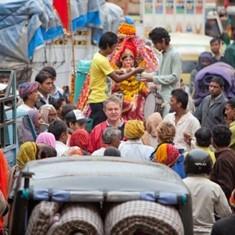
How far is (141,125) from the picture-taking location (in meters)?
12.6

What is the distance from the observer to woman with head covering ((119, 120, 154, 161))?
40.4ft

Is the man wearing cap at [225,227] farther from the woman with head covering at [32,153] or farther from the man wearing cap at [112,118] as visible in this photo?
the man wearing cap at [112,118]

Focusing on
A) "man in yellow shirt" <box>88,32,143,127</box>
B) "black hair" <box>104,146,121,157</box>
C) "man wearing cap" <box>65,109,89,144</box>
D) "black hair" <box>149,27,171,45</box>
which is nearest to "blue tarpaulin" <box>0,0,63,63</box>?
"man in yellow shirt" <box>88,32,143,127</box>

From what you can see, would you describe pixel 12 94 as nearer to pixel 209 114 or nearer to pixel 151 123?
pixel 151 123

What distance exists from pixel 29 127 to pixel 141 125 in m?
1.73

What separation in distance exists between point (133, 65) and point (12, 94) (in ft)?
9.04

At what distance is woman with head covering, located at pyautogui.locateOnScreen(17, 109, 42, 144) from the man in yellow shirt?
1392 mm

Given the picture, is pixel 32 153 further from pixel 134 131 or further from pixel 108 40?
pixel 108 40

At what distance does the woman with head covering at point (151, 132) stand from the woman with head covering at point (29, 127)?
1.23 meters

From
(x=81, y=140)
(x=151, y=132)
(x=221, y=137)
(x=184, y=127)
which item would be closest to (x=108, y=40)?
(x=184, y=127)

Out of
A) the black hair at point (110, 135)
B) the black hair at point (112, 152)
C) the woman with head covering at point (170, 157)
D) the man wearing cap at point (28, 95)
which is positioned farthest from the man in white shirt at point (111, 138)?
the man wearing cap at point (28, 95)

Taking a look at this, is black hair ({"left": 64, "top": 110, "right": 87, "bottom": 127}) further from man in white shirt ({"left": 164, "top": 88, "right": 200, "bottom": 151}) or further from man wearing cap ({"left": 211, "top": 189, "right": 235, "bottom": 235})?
man wearing cap ({"left": 211, "top": 189, "right": 235, "bottom": 235})

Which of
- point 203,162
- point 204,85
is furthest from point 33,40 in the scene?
point 203,162

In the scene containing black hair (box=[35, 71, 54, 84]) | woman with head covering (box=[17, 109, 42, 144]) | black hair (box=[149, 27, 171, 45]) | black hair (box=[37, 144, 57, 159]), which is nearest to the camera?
black hair (box=[37, 144, 57, 159])
